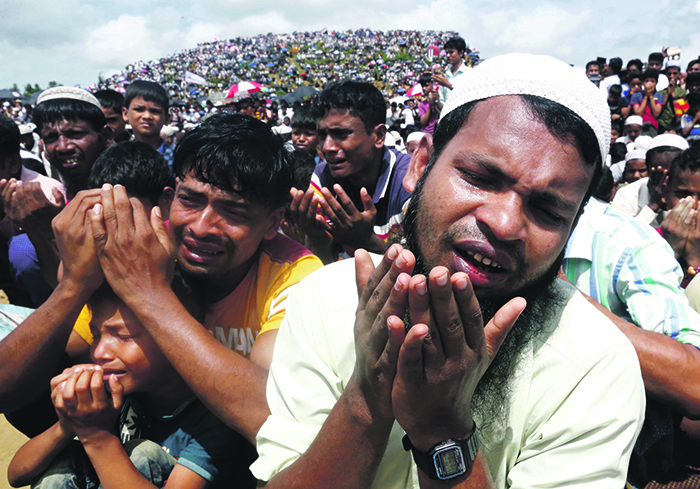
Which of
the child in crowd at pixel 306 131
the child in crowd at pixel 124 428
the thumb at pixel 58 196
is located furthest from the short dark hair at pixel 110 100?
the child in crowd at pixel 124 428

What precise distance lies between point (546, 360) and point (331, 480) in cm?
71

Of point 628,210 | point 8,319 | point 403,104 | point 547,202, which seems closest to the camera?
point 547,202

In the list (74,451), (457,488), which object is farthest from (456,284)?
(74,451)

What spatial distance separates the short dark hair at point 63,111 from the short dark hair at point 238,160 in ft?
7.05

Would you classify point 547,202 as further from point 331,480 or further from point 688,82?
point 688,82

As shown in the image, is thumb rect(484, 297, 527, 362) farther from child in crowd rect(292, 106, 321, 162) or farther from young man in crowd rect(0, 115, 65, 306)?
child in crowd rect(292, 106, 321, 162)

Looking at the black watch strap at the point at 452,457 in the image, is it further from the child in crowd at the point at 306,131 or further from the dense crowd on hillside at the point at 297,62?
the dense crowd on hillside at the point at 297,62

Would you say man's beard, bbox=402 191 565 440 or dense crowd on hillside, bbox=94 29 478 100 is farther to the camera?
dense crowd on hillside, bbox=94 29 478 100

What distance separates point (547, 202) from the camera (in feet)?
4.39

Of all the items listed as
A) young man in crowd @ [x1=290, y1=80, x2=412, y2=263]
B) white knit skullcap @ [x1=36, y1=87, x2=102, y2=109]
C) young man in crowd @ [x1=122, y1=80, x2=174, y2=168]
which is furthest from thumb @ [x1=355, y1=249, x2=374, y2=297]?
young man in crowd @ [x1=122, y1=80, x2=174, y2=168]

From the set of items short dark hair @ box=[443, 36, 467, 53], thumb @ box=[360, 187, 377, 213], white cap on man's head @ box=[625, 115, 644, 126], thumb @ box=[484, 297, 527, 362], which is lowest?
thumb @ box=[484, 297, 527, 362]

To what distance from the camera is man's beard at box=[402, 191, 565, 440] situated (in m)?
1.35

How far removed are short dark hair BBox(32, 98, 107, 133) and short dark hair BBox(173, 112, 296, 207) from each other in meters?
2.15

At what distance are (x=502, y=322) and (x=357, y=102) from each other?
3685mm
